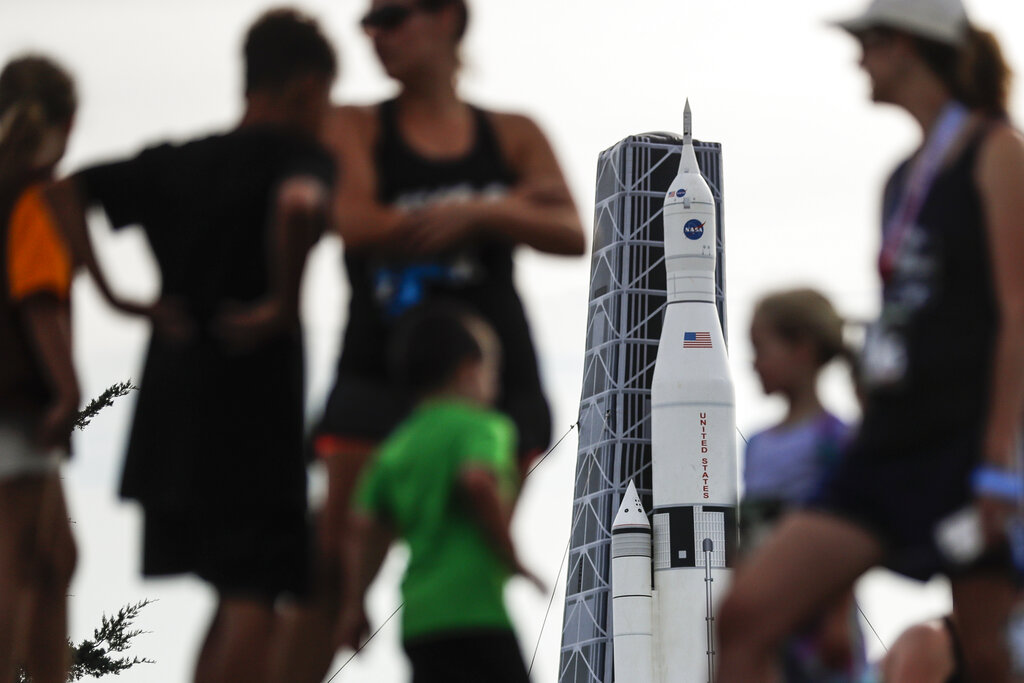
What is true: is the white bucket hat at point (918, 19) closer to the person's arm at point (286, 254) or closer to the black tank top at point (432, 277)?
the black tank top at point (432, 277)

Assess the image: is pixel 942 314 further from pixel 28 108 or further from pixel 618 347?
pixel 618 347

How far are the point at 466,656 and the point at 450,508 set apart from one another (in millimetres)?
371

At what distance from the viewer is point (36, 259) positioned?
553 cm

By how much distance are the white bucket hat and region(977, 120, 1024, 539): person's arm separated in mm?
389

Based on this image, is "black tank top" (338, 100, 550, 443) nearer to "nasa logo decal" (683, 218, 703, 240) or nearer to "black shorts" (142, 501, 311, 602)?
"black shorts" (142, 501, 311, 602)

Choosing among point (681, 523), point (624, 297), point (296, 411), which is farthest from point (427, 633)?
point (624, 297)

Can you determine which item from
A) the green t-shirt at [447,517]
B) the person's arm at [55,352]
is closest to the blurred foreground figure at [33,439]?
the person's arm at [55,352]

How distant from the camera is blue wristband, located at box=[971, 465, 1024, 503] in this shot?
14.6 ft

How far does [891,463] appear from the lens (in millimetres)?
4688

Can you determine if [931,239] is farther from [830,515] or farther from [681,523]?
[681,523]

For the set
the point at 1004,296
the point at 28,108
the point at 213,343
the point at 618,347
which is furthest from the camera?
the point at 618,347

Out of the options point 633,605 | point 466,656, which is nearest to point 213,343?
point 466,656

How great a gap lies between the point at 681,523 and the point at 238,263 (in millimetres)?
31936

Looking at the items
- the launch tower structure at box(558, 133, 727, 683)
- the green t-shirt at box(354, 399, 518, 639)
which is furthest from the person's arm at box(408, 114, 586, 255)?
the launch tower structure at box(558, 133, 727, 683)
